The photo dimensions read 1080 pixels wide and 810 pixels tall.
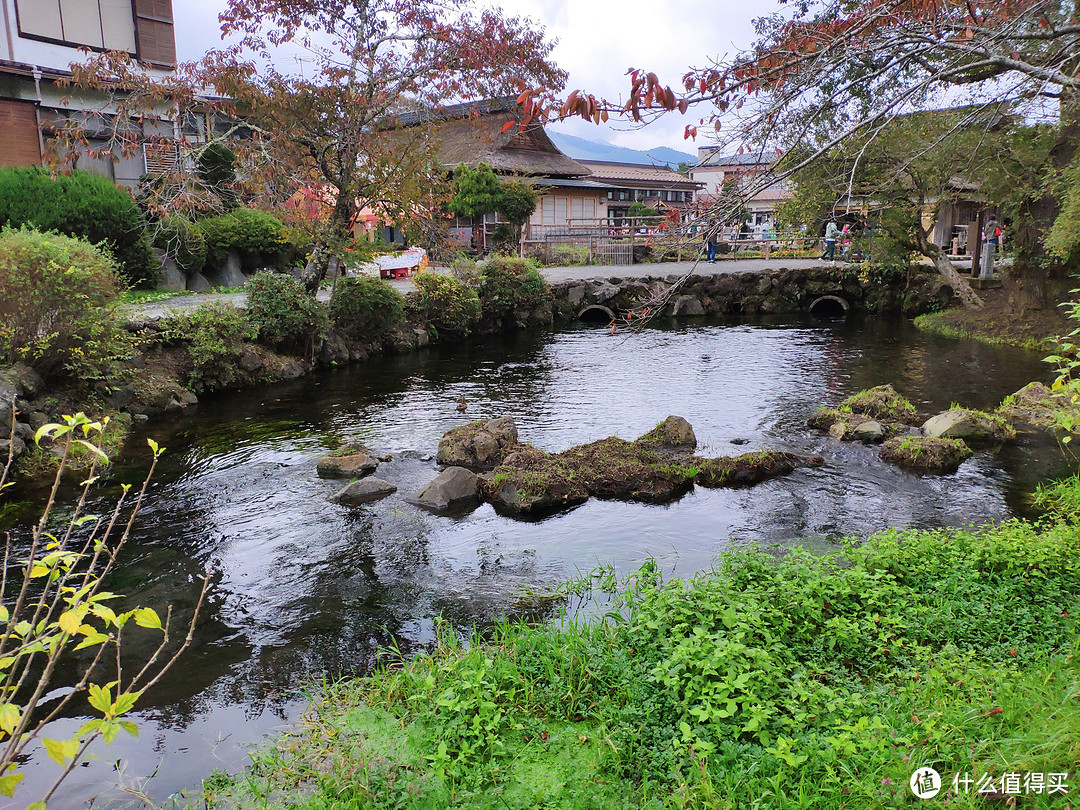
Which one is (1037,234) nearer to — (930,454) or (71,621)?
(930,454)

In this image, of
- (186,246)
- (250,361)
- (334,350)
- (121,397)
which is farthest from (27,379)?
(186,246)

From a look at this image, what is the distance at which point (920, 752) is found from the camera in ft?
12.5

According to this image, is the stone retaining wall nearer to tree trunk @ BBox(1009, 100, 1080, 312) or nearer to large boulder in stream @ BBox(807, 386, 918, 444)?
tree trunk @ BBox(1009, 100, 1080, 312)

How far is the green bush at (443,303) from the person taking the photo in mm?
21406

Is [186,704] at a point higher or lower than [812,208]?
lower

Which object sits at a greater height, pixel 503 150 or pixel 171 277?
pixel 503 150

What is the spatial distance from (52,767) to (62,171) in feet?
57.4

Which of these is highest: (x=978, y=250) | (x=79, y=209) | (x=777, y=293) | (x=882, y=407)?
(x=79, y=209)

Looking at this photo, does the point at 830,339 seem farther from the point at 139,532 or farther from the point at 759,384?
the point at 139,532

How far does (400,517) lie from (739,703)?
18.5ft

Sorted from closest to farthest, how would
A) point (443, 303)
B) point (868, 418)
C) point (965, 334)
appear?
point (868, 418)
point (443, 303)
point (965, 334)

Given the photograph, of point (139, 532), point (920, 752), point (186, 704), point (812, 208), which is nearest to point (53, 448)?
point (139, 532)

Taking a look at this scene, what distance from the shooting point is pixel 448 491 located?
9.77m

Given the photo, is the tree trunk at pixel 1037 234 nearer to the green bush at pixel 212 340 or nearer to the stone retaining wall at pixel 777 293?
the stone retaining wall at pixel 777 293
